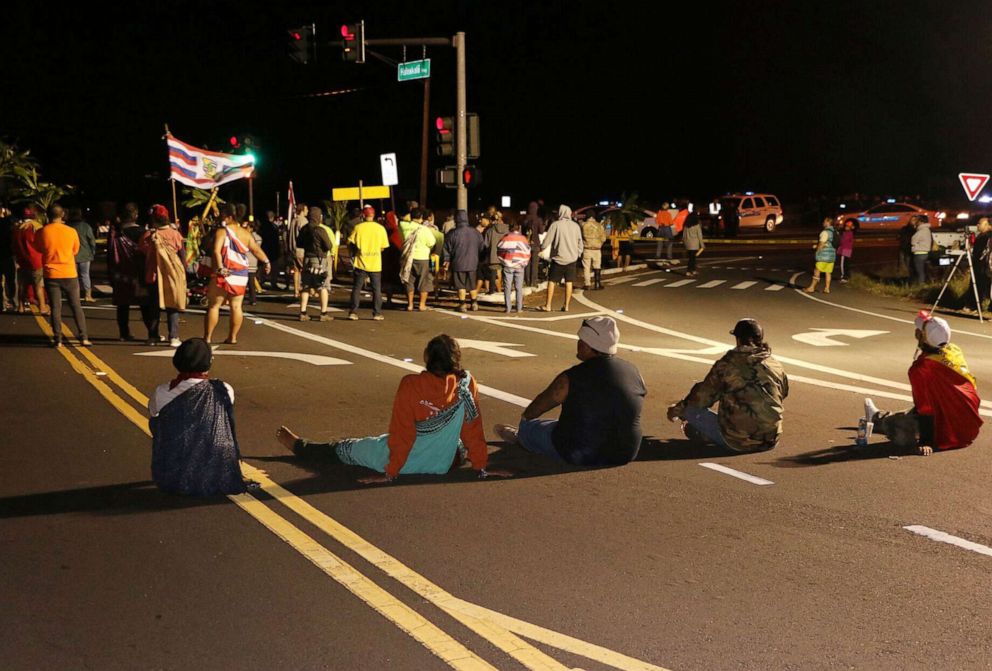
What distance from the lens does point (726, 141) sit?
103m

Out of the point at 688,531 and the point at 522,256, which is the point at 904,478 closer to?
the point at 688,531

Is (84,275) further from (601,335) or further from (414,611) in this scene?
(414,611)

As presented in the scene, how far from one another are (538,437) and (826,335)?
10.1m

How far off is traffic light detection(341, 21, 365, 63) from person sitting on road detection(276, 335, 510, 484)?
54.6 feet

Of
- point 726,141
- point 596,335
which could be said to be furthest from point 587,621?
point 726,141

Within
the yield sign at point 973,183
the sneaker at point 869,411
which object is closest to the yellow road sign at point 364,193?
the yield sign at point 973,183

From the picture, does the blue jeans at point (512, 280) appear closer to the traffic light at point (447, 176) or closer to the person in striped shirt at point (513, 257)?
the person in striped shirt at point (513, 257)

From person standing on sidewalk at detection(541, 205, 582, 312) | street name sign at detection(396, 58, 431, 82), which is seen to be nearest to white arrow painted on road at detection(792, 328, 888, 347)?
person standing on sidewalk at detection(541, 205, 582, 312)

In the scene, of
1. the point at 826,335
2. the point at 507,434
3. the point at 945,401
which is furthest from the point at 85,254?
the point at 945,401

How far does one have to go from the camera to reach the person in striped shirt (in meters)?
19.1

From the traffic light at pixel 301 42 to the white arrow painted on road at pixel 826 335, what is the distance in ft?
38.5

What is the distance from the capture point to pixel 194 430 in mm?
7148

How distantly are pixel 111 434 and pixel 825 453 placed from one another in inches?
227

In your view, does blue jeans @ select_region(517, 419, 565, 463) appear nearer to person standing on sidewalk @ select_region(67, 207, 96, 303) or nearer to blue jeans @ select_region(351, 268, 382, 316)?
blue jeans @ select_region(351, 268, 382, 316)
